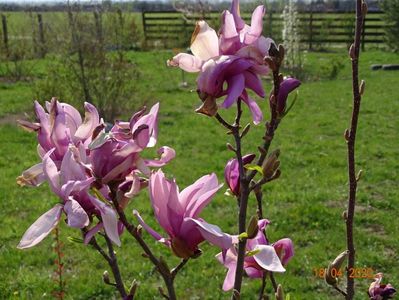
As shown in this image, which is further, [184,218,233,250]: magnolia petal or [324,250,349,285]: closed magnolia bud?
[324,250,349,285]: closed magnolia bud

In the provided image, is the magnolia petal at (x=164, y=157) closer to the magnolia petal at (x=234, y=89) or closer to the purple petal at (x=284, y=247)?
the magnolia petal at (x=234, y=89)

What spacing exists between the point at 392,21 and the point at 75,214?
60.6ft

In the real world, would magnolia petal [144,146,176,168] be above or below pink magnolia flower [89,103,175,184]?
below

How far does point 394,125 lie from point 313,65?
24.8ft

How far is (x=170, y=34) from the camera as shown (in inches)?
818

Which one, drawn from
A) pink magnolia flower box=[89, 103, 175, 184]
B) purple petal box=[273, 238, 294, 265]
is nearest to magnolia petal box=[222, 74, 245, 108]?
pink magnolia flower box=[89, 103, 175, 184]

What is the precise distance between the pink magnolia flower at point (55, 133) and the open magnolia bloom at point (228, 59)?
0.17 m

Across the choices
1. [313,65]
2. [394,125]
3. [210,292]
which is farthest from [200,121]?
[313,65]

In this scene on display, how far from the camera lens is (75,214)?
785mm

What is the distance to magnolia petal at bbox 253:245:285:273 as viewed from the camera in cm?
82

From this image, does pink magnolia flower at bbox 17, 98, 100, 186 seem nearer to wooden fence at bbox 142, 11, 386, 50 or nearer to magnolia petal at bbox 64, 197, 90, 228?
magnolia petal at bbox 64, 197, 90, 228

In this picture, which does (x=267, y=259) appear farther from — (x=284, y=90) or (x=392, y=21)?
(x=392, y=21)

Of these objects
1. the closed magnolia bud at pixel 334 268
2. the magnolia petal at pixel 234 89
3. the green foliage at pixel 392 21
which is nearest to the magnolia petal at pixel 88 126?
the magnolia petal at pixel 234 89

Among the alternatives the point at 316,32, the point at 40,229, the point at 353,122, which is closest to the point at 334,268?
the point at 353,122
